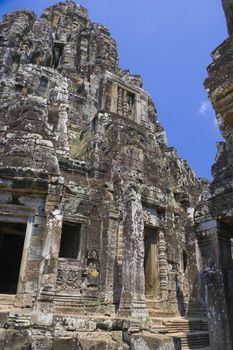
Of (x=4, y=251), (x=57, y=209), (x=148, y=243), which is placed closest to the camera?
(x=57, y=209)

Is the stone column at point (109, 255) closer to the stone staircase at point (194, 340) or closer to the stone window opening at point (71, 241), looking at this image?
the stone window opening at point (71, 241)

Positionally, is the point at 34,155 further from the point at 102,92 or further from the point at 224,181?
the point at 102,92

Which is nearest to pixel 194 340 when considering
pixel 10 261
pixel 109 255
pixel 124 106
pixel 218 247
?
pixel 109 255

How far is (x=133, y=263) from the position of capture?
9977 mm

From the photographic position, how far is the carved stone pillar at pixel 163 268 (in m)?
12.7

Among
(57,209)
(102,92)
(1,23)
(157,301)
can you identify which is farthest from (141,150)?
(1,23)

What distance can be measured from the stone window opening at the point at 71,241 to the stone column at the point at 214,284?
25.0ft

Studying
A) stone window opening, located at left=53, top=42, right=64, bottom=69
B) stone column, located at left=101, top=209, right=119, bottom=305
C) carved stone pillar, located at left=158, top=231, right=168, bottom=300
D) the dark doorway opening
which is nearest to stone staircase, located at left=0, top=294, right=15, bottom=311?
stone column, located at left=101, top=209, right=119, bottom=305

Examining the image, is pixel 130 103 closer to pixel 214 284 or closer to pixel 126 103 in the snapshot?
pixel 126 103

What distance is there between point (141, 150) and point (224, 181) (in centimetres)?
1072

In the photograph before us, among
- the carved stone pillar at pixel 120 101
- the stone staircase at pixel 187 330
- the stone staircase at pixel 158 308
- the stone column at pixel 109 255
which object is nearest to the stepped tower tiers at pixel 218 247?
the stone staircase at pixel 187 330

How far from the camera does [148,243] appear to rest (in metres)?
13.8

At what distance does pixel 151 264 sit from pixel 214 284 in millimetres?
8700

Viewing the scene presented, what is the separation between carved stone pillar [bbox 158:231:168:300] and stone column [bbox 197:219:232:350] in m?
8.32
